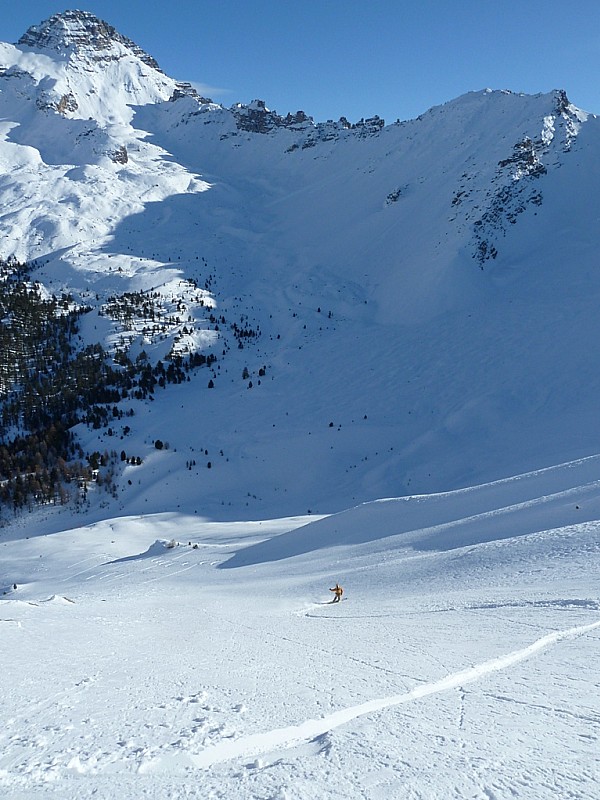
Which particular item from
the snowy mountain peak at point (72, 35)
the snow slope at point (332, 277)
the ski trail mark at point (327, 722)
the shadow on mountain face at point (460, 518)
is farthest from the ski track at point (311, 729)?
the snowy mountain peak at point (72, 35)

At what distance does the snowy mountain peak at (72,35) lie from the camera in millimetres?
162125

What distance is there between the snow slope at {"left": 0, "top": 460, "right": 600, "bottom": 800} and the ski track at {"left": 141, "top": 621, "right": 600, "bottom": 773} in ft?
0.07

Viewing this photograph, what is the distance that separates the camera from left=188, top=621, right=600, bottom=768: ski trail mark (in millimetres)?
5164

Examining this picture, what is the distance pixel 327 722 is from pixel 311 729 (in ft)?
0.70

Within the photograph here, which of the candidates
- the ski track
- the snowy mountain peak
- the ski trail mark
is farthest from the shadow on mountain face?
the snowy mountain peak

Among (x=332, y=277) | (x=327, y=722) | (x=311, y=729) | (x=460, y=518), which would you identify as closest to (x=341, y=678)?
(x=327, y=722)

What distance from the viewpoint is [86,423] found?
155ft

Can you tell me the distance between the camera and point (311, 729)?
5.60 m

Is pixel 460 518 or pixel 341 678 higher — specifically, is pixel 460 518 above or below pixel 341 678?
below

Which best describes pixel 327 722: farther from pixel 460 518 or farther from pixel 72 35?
pixel 72 35

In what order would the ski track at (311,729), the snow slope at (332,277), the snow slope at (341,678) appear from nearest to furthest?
1. the snow slope at (341,678)
2. the ski track at (311,729)
3. the snow slope at (332,277)

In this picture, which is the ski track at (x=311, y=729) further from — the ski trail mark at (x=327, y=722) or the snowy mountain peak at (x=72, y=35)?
the snowy mountain peak at (x=72, y=35)

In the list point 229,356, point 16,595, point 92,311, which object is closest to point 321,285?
point 229,356

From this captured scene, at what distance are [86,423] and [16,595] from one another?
24.5 metres
